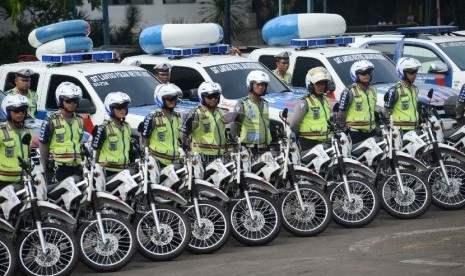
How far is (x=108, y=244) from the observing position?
39.6 feet

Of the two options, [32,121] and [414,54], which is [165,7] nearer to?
[414,54]

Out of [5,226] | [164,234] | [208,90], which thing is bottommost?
[164,234]

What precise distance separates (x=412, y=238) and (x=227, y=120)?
2456 mm

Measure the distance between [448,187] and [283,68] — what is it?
5235mm

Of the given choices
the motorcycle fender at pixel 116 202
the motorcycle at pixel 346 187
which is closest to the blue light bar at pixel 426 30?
the motorcycle at pixel 346 187

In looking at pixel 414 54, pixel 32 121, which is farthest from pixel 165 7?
pixel 32 121

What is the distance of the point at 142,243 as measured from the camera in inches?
492

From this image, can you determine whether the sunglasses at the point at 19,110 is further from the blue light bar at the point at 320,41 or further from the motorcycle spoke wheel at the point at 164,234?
the blue light bar at the point at 320,41

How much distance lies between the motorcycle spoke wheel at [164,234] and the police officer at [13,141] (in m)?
1.29

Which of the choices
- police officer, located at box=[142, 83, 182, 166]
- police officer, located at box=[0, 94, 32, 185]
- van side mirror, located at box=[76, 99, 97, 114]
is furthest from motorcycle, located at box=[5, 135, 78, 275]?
van side mirror, located at box=[76, 99, 97, 114]

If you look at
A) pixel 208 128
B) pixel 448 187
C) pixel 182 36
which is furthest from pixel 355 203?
pixel 182 36

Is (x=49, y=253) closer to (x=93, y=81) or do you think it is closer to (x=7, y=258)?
(x=7, y=258)

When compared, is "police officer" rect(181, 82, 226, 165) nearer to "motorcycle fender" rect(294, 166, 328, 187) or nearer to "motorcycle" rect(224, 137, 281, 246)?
"motorcycle" rect(224, 137, 281, 246)

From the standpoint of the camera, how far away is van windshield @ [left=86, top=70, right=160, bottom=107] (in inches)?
666
